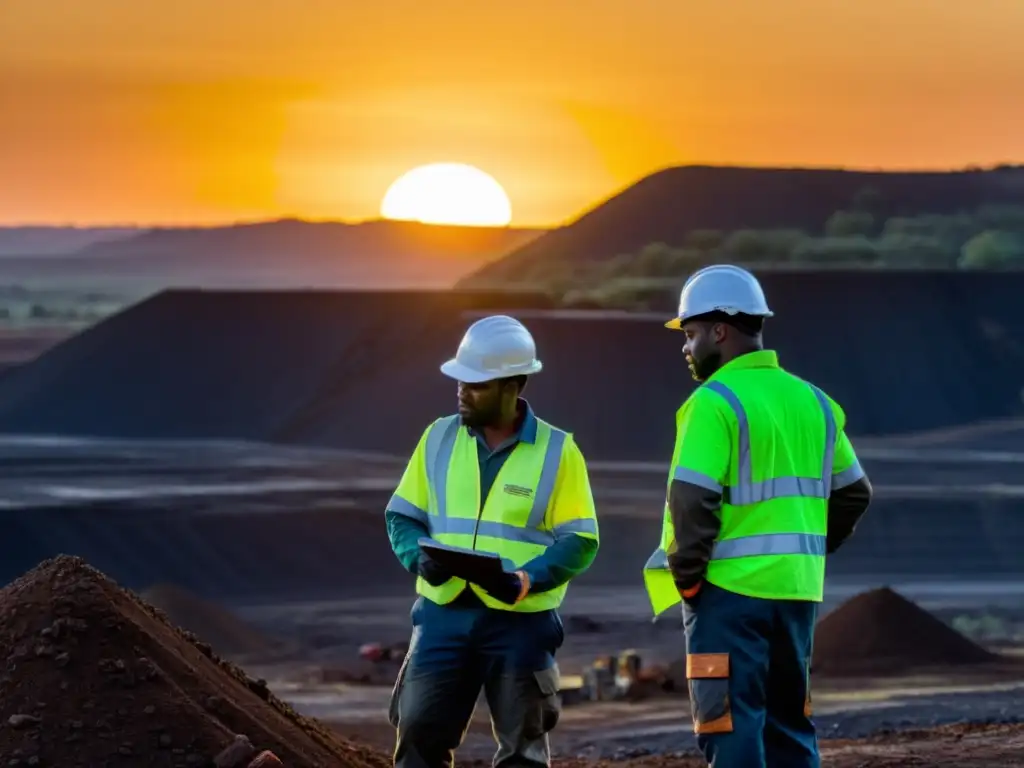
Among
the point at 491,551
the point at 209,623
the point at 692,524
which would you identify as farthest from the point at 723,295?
the point at 209,623

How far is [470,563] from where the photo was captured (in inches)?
226

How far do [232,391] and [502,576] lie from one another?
51.3m

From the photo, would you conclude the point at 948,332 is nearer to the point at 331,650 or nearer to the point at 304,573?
the point at 304,573

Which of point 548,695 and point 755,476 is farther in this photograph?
point 548,695

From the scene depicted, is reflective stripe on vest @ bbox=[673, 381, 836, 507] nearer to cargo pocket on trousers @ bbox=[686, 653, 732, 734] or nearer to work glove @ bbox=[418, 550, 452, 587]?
cargo pocket on trousers @ bbox=[686, 653, 732, 734]

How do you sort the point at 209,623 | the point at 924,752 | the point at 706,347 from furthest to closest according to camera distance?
the point at 209,623, the point at 924,752, the point at 706,347

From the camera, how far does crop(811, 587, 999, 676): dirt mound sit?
2120 cm

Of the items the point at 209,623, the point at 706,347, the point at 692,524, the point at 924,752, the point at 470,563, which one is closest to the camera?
the point at 692,524

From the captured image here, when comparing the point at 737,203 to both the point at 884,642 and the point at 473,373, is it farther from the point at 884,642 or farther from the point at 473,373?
the point at 473,373

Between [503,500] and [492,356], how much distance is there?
19.1 inches

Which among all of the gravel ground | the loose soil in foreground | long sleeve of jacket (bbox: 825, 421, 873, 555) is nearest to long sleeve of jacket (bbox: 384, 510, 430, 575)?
long sleeve of jacket (bbox: 825, 421, 873, 555)

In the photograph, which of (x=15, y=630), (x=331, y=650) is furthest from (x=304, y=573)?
(x=15, y=630)

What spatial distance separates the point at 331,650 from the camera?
25172mm

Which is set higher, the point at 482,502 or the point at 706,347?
the point at 706,347
